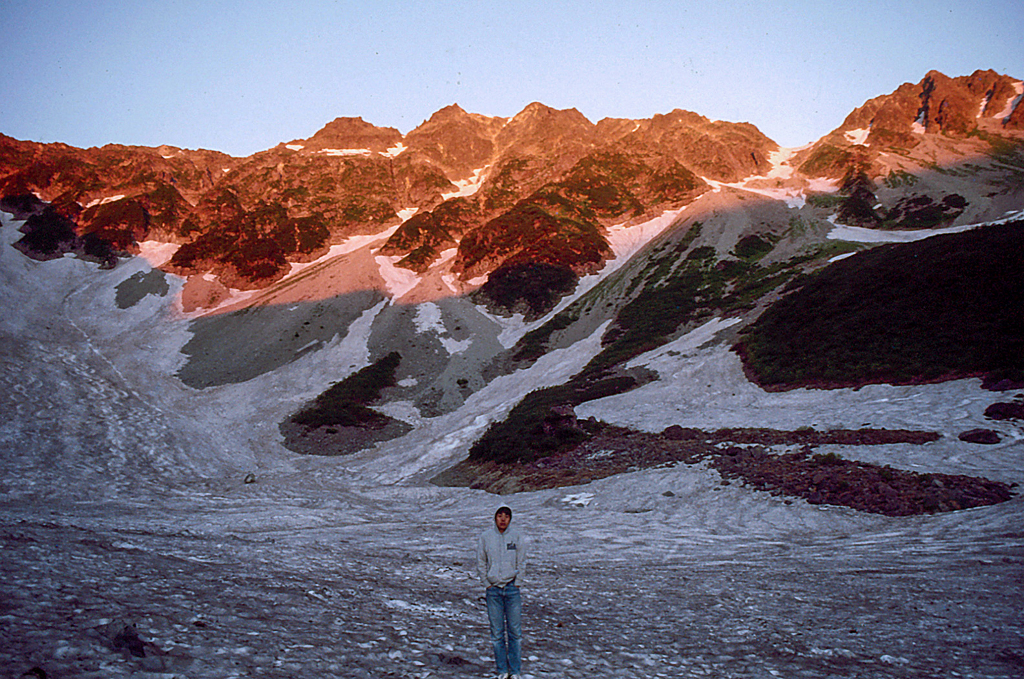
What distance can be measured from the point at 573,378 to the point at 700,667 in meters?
42.7

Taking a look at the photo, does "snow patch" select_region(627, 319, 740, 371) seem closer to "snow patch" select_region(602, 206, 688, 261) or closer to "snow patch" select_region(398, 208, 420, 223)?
"snow patch" select_region(602, 206, 688, 261)

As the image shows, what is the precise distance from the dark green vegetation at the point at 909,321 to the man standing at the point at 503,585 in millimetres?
26783

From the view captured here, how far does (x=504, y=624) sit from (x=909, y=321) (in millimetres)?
35144

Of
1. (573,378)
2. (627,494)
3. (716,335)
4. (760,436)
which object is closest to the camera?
(627,494)

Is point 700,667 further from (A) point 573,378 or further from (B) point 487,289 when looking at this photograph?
(B) point 487,289

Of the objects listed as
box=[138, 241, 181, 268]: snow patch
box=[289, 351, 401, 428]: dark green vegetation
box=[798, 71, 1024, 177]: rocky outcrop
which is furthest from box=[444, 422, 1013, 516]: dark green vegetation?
box=[798, 71, 1024, 177]: rocky outcrop

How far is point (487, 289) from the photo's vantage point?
295 feet

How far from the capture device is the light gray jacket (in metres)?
7.02

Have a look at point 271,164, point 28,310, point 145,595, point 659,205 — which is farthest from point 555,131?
point 145,595

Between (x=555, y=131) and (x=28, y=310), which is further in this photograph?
(x=555, y=131)

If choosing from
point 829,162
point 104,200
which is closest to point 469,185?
point 104,200

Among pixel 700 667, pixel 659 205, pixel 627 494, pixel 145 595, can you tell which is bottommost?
pixel 627 494

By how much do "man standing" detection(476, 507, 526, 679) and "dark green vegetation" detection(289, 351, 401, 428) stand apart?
42712 mm

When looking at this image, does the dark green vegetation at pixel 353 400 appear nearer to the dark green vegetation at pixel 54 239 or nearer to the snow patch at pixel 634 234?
the snow patch at pixel 634 234
